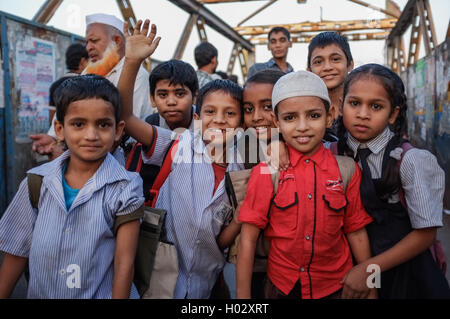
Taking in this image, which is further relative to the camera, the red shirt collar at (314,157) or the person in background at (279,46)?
the person in background at (279,46)

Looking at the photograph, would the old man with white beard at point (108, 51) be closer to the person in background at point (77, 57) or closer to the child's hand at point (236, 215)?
the person in background at point (77, 57)

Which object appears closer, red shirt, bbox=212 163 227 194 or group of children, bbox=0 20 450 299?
group of children, bbox=0 20 450 299

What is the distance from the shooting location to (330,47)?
2.26 meters

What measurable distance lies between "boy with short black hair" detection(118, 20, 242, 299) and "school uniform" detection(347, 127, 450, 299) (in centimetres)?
60

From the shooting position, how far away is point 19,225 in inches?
53.5

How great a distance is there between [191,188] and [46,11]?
4.12m

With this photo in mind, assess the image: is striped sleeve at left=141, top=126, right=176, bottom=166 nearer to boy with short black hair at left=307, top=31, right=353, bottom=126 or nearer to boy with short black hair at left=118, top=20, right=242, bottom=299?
boy with short black hair at left=118, top=20, right=242, bottom=299

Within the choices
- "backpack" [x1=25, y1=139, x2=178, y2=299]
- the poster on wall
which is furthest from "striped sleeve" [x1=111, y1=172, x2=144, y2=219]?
the poster on wall

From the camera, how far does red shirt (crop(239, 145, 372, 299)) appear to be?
139 cm

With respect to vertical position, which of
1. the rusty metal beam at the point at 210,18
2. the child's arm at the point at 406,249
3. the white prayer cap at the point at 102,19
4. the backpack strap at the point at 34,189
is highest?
the rusty metal beam at the point at 210,18

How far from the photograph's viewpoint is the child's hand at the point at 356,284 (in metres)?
1.35

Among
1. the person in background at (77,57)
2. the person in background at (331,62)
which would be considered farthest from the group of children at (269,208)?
the person in background at (77,57)
